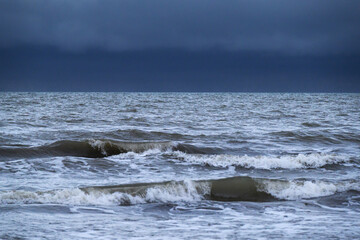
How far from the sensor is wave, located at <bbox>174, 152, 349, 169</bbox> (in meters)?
12.2

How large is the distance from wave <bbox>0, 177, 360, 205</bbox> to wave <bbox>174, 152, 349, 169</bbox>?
241 centimetres

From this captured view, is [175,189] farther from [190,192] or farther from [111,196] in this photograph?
[111,196]

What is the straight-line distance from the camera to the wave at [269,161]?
40.1 feet

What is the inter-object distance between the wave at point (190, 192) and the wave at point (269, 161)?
7.90 ft

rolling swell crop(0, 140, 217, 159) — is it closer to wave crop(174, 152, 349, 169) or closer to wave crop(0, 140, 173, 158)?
wave crop(0, 140, 173, 158)

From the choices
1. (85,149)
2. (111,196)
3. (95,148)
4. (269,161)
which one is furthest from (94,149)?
(111,196)

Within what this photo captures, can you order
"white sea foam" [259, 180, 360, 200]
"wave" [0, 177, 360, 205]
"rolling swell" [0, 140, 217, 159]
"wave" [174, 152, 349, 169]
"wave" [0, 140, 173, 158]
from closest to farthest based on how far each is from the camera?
"wave" [0, 177, 360, 205] < "white sea foam" [259, 180, 360, 200] < "wave" [174, 152, 349, 169] < "wave" [0, 140, 173, 158] < "rolling swell" [0, 140, 217, 159]

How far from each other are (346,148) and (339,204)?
8444 millimetres

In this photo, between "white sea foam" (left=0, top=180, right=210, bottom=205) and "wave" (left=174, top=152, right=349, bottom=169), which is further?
"wave" (left=174, top=152, right=349, bottom=169)

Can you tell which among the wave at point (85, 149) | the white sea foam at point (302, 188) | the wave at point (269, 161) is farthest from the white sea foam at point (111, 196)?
the wave at point (85, 149)

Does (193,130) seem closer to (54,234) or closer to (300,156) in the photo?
(300,156)

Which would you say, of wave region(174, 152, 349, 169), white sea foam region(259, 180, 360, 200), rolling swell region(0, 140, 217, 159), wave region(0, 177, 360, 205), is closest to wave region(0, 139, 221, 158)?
rolling swell region(0, 140, 217, 159)

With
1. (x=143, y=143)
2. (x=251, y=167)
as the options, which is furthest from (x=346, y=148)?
(x=143, y=143)

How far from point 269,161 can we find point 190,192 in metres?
4.31
